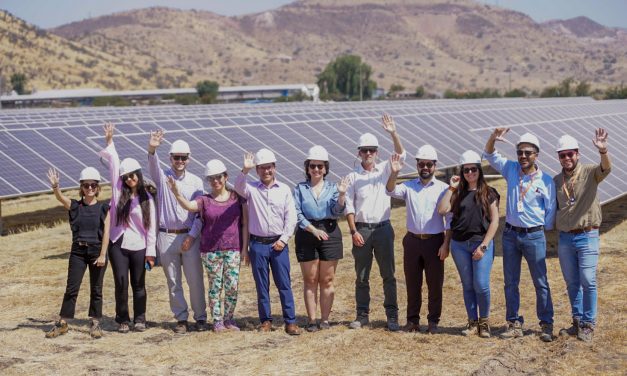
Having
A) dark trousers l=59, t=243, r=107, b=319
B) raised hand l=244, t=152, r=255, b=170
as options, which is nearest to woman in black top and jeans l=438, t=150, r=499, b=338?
raised hand l=244, t=152, r=255, b=170

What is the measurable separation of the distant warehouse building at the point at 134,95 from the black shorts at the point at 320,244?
2886 inches

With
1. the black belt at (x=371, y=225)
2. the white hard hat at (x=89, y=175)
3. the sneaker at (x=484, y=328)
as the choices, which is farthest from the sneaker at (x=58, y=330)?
the sneaker at (x=484, y=328)

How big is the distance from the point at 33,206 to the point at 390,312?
17.7 m

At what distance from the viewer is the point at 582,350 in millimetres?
9586

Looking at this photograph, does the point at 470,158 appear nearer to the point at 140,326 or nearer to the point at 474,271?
the point at 474,271

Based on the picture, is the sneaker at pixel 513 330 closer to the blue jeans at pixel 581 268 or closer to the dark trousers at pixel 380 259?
the blue jeans at pixel 581 268

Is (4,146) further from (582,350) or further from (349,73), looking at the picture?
(349,73)

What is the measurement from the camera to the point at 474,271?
9898 millimetres

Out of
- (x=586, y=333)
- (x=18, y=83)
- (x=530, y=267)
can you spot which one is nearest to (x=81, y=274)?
(x=530, y=267)

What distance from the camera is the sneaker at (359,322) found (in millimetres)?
10586

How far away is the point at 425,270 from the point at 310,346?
160 cm

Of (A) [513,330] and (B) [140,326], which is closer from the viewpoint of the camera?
(A) [513,330]

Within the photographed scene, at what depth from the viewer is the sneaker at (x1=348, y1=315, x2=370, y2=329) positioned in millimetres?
10586

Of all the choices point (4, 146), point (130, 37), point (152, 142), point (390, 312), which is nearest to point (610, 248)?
point (390, 312)
